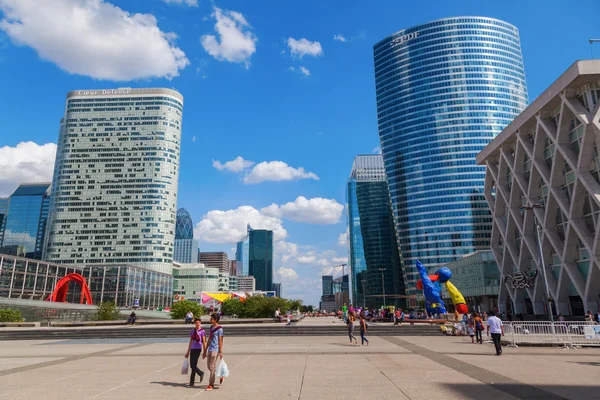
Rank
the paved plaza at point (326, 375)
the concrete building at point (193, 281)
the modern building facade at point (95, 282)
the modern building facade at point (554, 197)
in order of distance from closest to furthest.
Answer: the paved plaza at point (326, 375)
the modern building facade at point (554, 197)
the modern building facade at point (95, 282)
the concrete building at point (193, 281)

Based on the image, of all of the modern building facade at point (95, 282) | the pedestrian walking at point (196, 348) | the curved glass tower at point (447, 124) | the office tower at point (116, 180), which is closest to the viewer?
the pedestrian walking at point (196, 348)

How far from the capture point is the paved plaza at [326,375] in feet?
32.0

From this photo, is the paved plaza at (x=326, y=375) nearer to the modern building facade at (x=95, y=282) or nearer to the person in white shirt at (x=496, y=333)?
the person in white shirt at (x=496, y=333)

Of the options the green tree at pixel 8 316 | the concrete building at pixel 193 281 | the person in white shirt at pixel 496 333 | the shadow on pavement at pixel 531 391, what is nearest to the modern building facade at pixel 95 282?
the concrete building at pixel 193 281

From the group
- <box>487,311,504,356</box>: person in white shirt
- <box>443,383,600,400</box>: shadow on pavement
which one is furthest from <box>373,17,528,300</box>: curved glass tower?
<box>443,383,600,400</box>: shadow on pavement

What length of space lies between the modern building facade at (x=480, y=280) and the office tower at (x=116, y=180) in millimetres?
109241

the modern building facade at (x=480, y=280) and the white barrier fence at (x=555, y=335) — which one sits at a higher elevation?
the modern building facade at (x=480, y=280)

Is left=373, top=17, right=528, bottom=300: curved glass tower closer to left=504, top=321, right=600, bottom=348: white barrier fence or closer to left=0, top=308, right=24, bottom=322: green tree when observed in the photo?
left=504, top=321, right=600, bottom=348: white barrier fence

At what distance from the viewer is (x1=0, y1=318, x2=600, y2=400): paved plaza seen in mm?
9766

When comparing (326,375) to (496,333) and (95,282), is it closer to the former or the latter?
(496,333)

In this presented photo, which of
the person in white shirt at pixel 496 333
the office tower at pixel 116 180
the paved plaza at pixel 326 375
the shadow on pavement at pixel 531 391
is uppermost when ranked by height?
the office tower at pixel 116 180

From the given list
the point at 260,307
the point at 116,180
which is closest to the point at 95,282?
the point at 116,180

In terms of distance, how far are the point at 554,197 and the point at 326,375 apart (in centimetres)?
4674

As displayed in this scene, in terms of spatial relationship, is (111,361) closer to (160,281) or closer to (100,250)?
(160,281)
